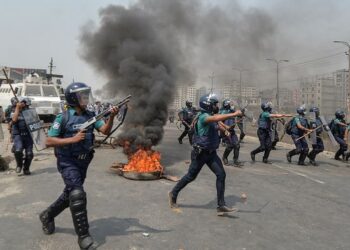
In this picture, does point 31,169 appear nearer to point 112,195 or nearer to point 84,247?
point 112,195

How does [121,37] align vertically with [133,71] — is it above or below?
above

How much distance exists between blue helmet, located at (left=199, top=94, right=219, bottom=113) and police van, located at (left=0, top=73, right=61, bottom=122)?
15.4 meters

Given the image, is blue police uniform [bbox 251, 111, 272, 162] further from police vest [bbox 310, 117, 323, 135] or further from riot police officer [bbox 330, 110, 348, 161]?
riot police officer [bbox 330, 110, 348, 161]

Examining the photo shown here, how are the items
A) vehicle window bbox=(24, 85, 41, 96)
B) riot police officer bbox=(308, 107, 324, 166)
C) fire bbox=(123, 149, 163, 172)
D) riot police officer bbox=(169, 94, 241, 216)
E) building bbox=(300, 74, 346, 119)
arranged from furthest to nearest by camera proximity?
building bbox=(300, 74, 346, 119), vehicle window bbox=(24, 85, 41, 96), riot police officer bbox=(308, 107, 324, 166), fire bbox=(123, 149, 163, 172), riot police officer bbox=(169, 94, 241, 216)

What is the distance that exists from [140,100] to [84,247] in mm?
5228

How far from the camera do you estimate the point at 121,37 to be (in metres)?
10.2

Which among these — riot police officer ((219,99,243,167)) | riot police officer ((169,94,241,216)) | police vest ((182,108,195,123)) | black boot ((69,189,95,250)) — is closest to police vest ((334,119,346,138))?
riot police officer ((219,99,243,167))

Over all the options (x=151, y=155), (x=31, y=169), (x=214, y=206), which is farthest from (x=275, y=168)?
(x=31, y=169)

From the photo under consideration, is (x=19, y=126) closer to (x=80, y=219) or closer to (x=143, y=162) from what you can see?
(x=143, y=162)

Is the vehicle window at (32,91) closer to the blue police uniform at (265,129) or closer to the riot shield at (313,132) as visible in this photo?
the blue police uniform at (265,129)

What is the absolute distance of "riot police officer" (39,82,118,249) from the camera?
165 inches

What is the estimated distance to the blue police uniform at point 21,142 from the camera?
845 centimetres

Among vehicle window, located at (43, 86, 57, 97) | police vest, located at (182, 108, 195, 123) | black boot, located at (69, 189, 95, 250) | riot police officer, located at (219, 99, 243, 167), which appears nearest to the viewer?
black boot, located at (69, 189, 95, 250)

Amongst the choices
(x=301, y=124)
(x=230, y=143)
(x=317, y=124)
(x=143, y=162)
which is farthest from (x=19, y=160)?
(x=317, y=124)
